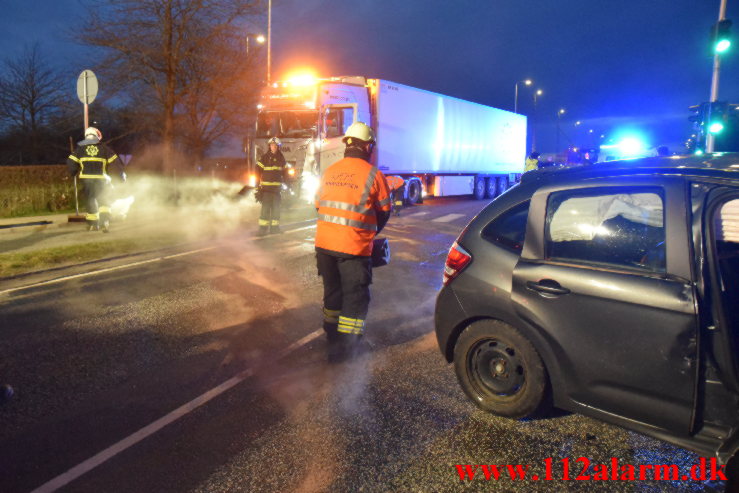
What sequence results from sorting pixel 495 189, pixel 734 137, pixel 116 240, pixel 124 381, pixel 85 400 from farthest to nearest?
pixel 495 189 → pixel 734 137 → pixel 116 240 → pixel 124 381 → pixel 85 400

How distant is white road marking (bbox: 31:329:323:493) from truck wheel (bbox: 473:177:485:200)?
20.9m

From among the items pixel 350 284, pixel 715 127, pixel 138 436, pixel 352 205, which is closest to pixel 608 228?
pixel 352 205

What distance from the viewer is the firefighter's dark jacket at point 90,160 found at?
10516 mm

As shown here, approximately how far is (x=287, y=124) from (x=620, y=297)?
43.1 feet

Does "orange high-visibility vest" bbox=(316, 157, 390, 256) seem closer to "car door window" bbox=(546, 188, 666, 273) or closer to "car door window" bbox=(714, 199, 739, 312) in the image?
"car door window" bbox=(546, 188, 666, 273)

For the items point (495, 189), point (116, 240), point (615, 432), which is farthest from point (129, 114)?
point (615, 432)

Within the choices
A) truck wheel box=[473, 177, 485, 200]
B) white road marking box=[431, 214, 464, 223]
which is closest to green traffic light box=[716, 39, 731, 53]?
white road marking box=[431, 214, 464, 223]

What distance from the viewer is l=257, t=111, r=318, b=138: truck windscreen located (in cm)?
1455

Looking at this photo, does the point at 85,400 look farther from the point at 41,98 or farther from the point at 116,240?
the point at 41,98

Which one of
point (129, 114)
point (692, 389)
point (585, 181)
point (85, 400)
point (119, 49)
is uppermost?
point (119, 49)

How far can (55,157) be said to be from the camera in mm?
27719

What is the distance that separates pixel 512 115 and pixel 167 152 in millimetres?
17102

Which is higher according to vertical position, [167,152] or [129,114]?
[129,114]

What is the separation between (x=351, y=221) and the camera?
4.20 m
